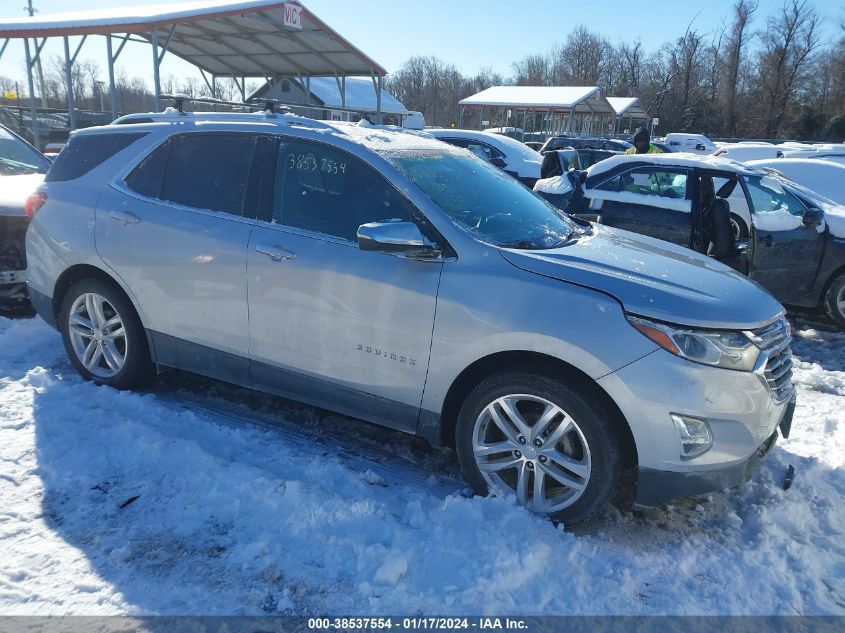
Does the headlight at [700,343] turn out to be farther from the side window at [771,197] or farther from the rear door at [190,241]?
the side window at [771,197]

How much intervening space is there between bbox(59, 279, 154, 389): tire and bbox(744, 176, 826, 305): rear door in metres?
5.70

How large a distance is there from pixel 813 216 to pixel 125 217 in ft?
21.1

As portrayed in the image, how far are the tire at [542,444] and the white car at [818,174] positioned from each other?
9239 mm

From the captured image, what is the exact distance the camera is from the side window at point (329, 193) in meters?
3.39

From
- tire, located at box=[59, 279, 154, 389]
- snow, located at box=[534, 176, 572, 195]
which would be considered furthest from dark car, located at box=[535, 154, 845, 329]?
tire, located at box=[59, 279, 154, 389]

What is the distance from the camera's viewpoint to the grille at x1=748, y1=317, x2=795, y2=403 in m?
2.90

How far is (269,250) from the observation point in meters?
3.56

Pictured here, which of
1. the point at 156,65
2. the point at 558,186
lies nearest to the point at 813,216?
the point at 558,186

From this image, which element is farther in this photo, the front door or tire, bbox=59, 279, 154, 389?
tire, bbox=59, 279, 154, 389

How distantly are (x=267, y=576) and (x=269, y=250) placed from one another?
1.75 metres

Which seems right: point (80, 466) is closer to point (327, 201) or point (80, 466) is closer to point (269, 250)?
point (269, 250)

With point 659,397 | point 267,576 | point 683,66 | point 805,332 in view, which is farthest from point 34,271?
point 683,66

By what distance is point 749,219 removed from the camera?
671 cm

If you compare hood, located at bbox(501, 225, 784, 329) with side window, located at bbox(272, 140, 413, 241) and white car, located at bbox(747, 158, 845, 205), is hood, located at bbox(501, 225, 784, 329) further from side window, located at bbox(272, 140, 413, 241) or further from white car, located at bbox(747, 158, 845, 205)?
white car, located at bbox(747, 158, 845, 205)
